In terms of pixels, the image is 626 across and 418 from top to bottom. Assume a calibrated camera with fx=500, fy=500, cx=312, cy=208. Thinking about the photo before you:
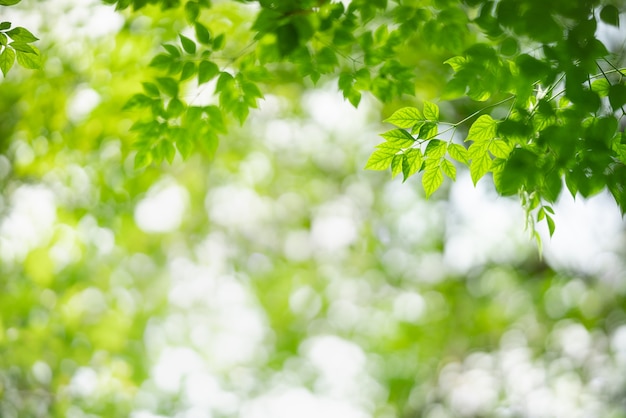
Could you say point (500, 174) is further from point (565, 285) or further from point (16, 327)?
point (565, 285)

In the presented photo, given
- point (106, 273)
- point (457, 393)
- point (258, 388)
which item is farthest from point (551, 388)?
point (106, 273)

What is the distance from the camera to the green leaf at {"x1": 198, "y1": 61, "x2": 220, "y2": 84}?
1.66 m

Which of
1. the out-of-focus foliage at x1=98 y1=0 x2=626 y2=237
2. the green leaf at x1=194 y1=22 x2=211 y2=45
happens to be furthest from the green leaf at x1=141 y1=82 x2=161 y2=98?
the green leaf at x1=194 y1=22 x2=211 y2=45

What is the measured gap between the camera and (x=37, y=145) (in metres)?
3.66

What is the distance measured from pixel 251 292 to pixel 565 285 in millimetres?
4162

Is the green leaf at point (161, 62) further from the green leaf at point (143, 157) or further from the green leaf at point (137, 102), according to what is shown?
the green leaf at point (143, 157)

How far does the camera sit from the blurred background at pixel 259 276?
367cm

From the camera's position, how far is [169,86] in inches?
70.1

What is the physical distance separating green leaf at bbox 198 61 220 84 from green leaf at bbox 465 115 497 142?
0.86 metres

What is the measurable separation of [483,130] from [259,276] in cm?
590

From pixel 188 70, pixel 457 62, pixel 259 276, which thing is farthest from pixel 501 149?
pixel 259 276

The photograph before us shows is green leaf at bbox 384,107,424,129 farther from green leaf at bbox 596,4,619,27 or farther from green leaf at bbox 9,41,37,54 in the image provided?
green leaf at bbox 9,41,37,54

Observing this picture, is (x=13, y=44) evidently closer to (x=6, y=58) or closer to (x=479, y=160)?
(x=6, y=58)

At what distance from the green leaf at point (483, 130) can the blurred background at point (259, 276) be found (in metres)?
2.12
